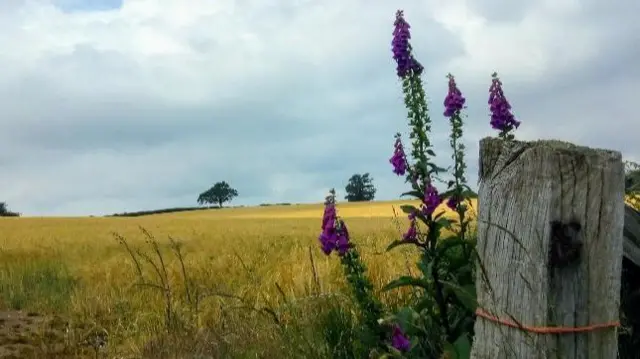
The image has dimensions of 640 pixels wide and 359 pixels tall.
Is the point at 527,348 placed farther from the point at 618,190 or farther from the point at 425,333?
the point at 425,333

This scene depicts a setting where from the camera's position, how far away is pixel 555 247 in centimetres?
311

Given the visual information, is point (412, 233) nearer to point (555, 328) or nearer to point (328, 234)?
point (328, 234)

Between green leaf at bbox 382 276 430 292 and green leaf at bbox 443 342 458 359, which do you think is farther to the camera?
green leaf at bbox 382 276 430 292

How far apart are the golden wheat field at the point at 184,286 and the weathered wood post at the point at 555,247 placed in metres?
3.18

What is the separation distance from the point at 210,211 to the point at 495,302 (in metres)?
54.8

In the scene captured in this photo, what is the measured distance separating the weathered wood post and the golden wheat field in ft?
10.4

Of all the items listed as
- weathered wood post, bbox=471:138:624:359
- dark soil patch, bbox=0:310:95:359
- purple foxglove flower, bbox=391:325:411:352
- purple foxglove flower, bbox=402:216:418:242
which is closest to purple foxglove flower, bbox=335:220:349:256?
purple foxglove flower, bbox=402:216:418:242

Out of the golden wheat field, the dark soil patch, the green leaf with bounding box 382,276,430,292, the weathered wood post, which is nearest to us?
the weathered wood post

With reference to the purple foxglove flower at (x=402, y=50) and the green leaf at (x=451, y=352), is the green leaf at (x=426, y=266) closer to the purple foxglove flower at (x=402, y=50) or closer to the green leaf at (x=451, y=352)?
the green leaf at (x=451, y=352)

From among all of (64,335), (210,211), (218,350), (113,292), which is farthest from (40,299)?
(210,211)

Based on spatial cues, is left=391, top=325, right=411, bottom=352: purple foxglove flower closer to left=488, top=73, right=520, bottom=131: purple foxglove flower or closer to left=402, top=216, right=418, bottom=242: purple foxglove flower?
left=402, top=216, right=418, bottom=242: purple foxglove flower

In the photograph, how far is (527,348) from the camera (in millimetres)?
3205

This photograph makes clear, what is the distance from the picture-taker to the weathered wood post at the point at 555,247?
10.2ft

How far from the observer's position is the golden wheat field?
794 cm
